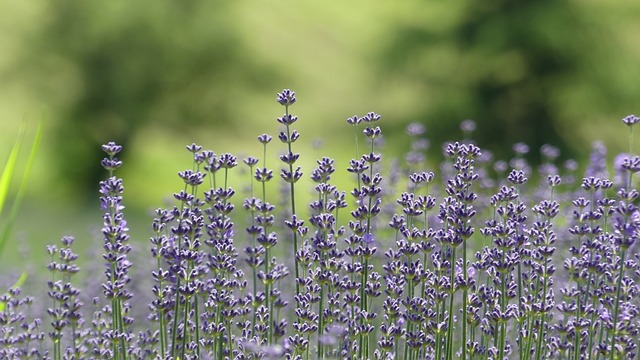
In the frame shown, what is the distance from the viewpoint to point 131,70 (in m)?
23.7

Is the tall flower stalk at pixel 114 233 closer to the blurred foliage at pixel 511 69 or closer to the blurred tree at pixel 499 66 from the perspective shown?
the blurred foliage at pixel 511 69

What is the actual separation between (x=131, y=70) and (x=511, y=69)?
943 centimetres

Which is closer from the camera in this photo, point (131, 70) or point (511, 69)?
point (511, 69)

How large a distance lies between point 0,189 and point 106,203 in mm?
372

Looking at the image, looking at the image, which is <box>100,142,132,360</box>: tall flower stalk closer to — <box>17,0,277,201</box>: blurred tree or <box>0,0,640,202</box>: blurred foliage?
<box>0,0,640,202</box>: blurred foliage

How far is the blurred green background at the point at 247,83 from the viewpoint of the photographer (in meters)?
18.2

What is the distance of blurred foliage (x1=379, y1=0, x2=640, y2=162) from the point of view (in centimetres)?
1809

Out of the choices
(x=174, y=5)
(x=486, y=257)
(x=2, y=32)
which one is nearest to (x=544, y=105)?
(x=174, y=5)

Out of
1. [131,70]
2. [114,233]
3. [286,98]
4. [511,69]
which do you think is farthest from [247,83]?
[114,233]

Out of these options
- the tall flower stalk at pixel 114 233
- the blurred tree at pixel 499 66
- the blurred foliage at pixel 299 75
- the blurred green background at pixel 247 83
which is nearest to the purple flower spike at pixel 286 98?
the tall flower stalk at pixel 114 233

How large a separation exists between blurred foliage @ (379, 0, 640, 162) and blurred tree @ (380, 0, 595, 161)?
0.02 metres

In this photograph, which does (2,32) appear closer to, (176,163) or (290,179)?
(176,163)

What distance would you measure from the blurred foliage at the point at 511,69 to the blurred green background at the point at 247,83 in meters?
0.03

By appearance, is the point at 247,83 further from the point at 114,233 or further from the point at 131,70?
the point at 114,233
